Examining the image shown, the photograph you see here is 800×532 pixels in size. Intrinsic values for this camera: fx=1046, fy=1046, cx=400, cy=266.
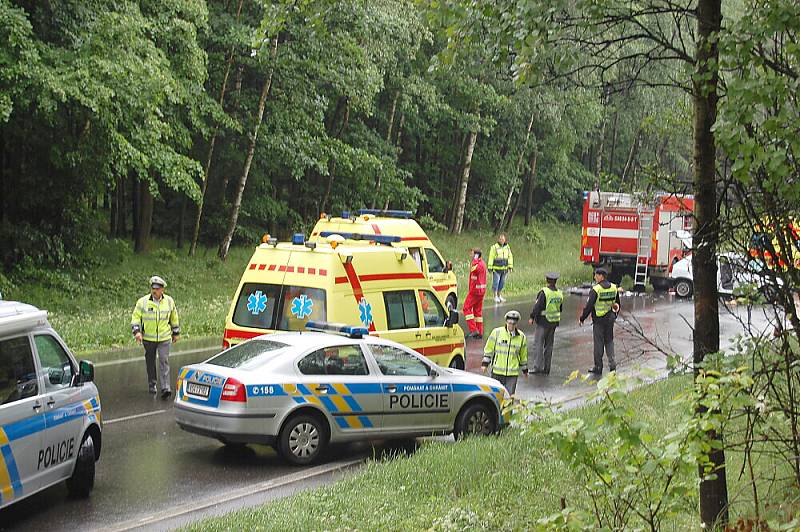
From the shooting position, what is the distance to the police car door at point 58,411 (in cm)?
899

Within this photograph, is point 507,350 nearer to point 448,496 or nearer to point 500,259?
point 448,496

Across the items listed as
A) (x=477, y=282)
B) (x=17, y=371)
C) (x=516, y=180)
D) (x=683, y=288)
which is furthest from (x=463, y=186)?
(x=17, y=371)

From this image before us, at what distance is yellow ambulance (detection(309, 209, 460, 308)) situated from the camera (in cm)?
2136

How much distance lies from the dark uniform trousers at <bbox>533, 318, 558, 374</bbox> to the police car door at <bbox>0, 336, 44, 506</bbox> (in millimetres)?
10939

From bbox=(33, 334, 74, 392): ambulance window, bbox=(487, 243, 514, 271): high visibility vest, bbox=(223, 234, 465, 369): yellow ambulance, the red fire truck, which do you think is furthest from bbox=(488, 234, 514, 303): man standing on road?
bbox=(33, 334, 74, 392): ambulance window

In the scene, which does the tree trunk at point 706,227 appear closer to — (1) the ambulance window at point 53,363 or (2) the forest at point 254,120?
(2) the forest at point 254,120

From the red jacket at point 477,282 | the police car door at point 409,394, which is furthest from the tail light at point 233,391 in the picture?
the red jacket at point 477,282

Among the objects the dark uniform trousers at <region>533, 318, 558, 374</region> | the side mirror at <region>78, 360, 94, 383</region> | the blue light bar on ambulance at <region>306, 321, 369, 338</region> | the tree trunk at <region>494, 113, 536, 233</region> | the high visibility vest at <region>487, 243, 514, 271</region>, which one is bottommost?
the dark uniform trousers at <region>533, 318, 558, 374</region>

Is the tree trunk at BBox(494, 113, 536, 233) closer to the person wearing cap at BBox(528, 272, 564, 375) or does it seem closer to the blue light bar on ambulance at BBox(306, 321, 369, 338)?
the person wearing cap at BBox(528, 272, 564, 375)

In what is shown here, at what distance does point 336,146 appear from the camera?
32438mm

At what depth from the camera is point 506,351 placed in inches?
559

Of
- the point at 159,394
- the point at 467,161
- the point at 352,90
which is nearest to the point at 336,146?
the point at 352,90

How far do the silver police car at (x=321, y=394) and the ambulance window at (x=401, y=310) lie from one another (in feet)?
6.67

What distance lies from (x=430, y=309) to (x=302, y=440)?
4346 millimetres
